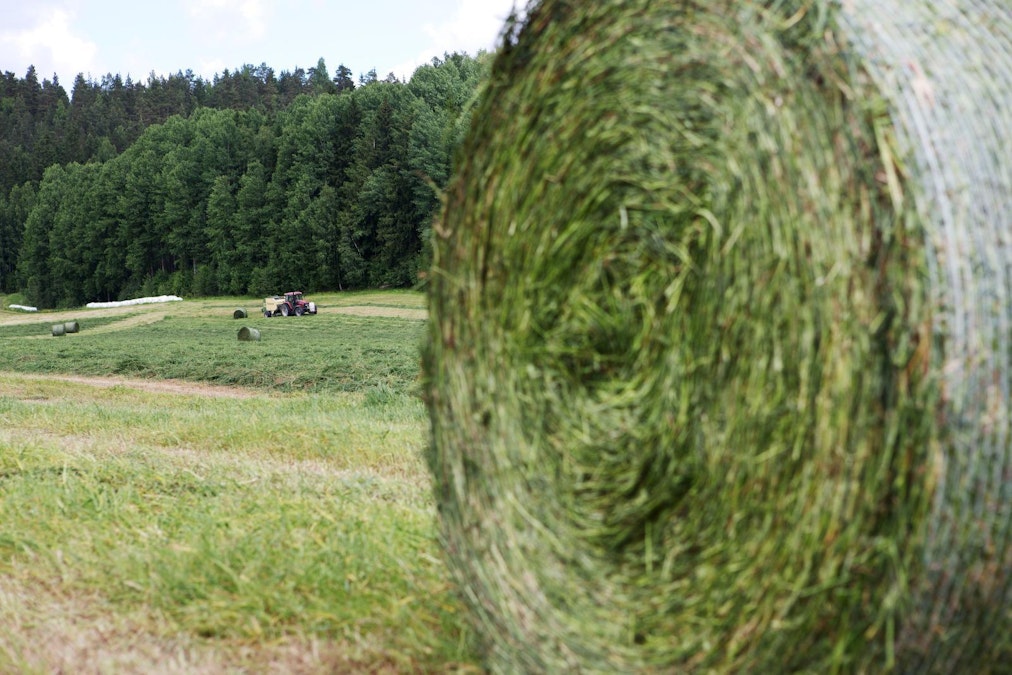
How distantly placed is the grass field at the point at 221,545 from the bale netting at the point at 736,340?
954 mm

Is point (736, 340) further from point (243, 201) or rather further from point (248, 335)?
point (243, 201)

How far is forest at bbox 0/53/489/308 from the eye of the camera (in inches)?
2618

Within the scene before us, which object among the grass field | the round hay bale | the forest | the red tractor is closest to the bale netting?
the grass field

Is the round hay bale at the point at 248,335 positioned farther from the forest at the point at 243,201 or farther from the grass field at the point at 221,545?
the forest at the point at 243,201

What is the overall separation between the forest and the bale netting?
55944 millimetres

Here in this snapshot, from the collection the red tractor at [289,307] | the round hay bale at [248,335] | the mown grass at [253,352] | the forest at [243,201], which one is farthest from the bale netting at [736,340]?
the forest at [243,201]

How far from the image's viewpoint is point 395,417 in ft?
35.7

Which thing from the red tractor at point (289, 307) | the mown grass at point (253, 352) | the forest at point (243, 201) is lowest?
the mown grass at point (253, 352)

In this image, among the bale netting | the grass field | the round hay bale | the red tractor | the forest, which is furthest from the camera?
the forest

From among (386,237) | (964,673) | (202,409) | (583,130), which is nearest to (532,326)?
(583,130)

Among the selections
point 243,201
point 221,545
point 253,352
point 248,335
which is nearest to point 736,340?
point 221,545

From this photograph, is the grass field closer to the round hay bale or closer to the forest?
the round hay bale

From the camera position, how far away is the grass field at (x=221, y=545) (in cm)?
439

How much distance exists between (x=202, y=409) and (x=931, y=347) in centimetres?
1120
